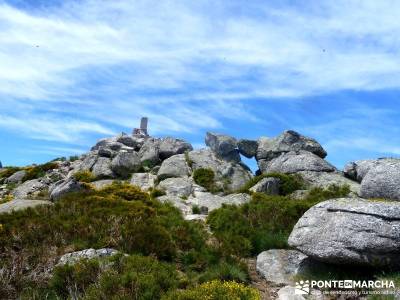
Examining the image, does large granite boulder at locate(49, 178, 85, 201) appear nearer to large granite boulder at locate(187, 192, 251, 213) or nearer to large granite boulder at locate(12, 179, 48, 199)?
large granite boulder at locate(187, 192, 251, 213)

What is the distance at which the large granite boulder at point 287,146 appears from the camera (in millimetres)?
34656

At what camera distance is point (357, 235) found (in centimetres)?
1115

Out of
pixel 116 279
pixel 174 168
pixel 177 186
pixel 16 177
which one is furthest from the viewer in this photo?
pixel 16 177

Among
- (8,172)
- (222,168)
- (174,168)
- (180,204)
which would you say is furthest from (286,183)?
(8,172)

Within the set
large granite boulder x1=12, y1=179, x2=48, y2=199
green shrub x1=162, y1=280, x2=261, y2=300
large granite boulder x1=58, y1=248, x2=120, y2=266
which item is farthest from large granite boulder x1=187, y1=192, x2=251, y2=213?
large granite boulder x1=12, y1=179, x2=48, y2=199

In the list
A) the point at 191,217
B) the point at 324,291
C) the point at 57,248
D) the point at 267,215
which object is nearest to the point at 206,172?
the point at 191,217

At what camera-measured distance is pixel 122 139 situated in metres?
44.5

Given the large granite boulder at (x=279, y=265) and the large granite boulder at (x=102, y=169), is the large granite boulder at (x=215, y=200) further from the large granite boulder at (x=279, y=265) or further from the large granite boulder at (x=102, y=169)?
the large granite boulder at (x=102, y=169)

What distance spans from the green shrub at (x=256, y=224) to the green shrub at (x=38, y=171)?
2459 centimetres

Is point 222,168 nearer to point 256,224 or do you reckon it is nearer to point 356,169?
point 356,169

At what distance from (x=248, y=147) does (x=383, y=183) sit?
21.2 m

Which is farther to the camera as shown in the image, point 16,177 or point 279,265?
point 16,177

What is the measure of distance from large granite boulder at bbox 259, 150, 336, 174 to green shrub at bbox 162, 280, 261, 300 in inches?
780

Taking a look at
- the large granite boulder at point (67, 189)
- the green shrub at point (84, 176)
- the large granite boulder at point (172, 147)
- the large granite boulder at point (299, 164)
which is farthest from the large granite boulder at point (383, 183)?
the large granite boulder at point (172, 147)
